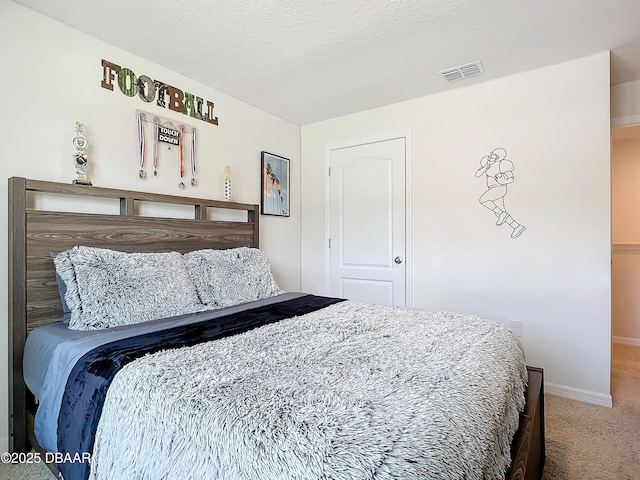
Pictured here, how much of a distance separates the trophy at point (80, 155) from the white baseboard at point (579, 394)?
136 inches

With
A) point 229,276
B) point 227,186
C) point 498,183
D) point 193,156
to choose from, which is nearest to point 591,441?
point 498,183

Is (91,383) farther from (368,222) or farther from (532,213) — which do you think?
(532,213)

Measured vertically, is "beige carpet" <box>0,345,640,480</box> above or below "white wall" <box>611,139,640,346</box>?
below

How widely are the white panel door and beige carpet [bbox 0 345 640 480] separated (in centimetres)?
141

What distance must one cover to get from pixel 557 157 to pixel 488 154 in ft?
1.53

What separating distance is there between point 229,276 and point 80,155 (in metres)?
1.11

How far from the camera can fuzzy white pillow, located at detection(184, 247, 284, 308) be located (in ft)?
7.00

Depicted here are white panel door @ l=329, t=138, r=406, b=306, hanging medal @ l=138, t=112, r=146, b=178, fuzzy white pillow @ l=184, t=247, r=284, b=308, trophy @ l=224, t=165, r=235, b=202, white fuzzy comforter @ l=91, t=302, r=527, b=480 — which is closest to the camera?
white fuzzy comforter @ l=91, t=302, r=527, b=480

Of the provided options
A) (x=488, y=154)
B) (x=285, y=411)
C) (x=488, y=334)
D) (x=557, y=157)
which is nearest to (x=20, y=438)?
(x=285, y=411)

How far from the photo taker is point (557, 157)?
8.13 feet

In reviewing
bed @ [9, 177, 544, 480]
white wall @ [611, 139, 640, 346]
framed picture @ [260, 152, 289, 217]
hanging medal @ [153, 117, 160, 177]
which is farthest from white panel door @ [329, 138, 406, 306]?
white wall @ [611, 139, 640, 346]

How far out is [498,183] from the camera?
8.84ft

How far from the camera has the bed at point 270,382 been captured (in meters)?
0.73

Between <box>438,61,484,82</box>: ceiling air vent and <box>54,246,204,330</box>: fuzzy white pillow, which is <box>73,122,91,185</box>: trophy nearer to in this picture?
<box>54,246,204,330</box>: fuzzy white pillow
